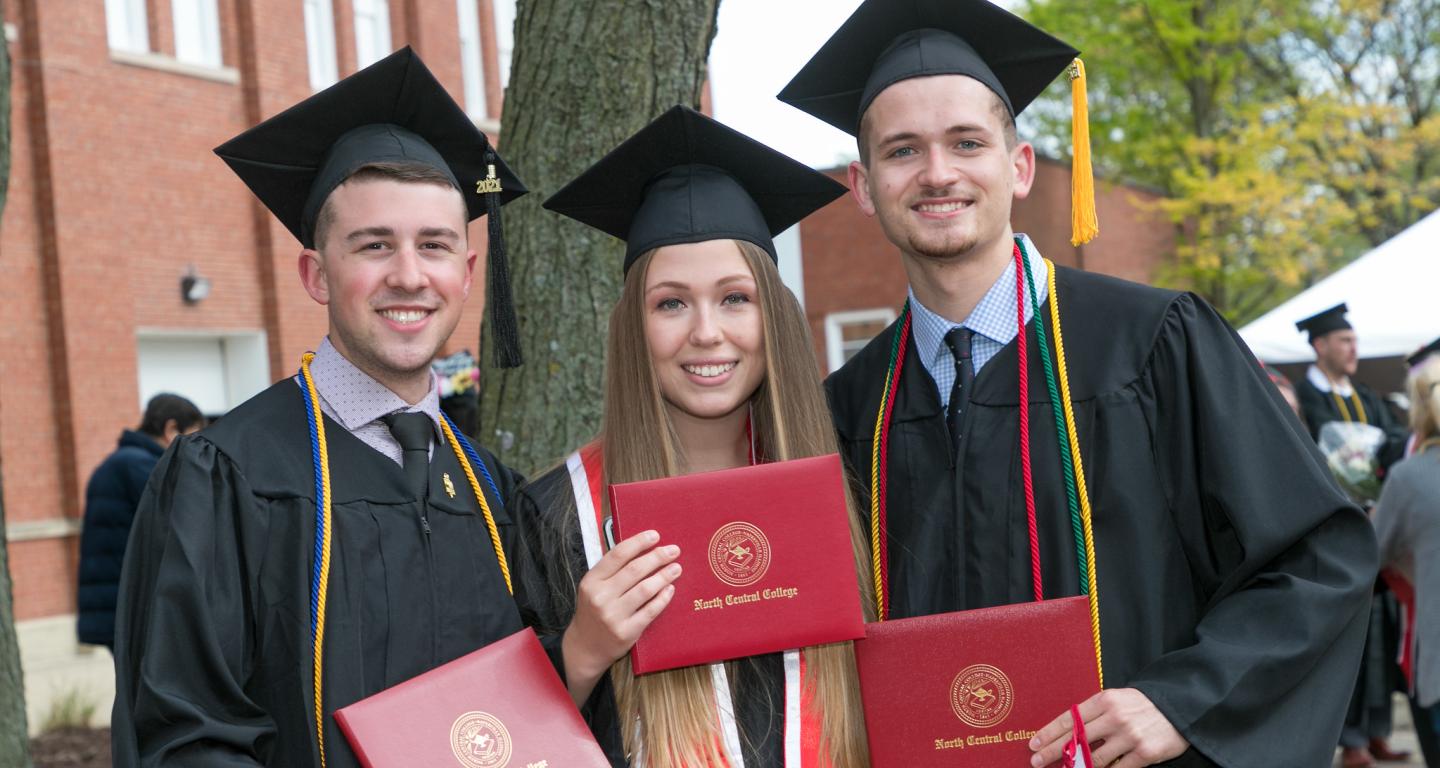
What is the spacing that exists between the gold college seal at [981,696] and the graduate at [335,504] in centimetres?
87

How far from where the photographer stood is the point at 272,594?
2.48 meters

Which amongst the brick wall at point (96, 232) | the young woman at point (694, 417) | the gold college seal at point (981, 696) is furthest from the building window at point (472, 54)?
the gold college seal at point (981, 696)

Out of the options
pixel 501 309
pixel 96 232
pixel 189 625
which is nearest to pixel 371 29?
pixel 96 232

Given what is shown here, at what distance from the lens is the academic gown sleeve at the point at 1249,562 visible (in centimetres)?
239

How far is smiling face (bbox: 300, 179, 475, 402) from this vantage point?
264cm

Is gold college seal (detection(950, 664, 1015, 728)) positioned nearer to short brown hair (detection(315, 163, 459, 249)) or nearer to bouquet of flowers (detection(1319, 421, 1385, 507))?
short brown hair (detection(315, 163, 459, 249))

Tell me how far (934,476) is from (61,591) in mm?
10332

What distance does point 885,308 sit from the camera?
19.9 metres

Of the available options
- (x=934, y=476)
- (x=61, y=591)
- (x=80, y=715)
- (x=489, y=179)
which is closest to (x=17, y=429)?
(x=61, y=591)

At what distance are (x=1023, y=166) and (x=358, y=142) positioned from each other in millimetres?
1351

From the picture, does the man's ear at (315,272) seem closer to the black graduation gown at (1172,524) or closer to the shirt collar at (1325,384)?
the black graduation gown at (1172,524)

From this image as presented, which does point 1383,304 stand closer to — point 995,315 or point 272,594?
point 995,315

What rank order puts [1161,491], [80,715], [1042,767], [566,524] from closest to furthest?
1. [1042,767]
2. [1161,491]
3. [566,524]
4. [80,715]

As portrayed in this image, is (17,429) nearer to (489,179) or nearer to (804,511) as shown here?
(489,179)
